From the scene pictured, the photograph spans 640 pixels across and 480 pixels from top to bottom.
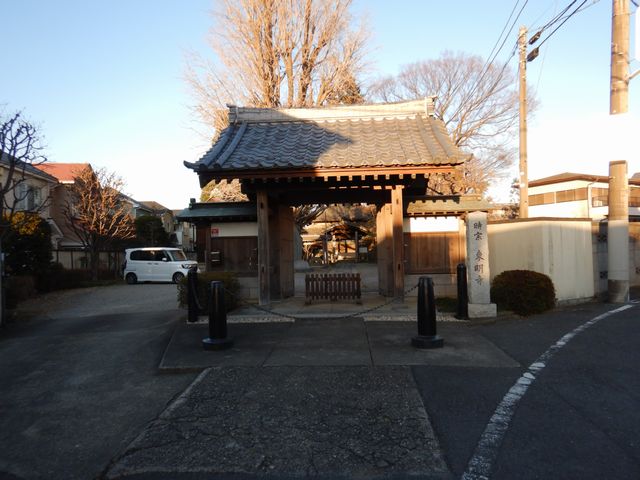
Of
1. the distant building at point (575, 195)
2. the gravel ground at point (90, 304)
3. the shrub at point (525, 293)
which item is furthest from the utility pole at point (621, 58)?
the distant building at point (575, 195)

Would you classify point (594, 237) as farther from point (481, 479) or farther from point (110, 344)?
point (110, 344)

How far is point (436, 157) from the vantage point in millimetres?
8773

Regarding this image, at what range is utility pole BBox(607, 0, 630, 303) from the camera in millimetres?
9961

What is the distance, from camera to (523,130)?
16328 millimetres

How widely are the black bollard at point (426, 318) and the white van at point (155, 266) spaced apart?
1812 cm

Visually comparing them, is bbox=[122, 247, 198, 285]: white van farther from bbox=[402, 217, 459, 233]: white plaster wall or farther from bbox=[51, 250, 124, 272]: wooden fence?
bbox=[402, 217, 459, 233]: white plaster wall

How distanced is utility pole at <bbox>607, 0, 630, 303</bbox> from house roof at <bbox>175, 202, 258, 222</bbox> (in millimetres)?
8388

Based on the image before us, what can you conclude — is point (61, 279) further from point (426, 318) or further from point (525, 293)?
point (525, 293)

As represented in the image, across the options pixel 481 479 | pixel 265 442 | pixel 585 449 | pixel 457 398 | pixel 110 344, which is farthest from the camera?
pixel 110 344

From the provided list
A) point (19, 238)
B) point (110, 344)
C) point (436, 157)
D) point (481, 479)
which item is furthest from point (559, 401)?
point (19, 238)

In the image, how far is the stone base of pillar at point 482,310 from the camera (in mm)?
8320

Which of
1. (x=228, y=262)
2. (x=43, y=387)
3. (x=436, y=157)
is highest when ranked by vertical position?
(x=436, y=157)

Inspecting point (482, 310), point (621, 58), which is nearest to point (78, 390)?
point (482, 310)

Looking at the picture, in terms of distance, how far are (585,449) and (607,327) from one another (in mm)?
5027
